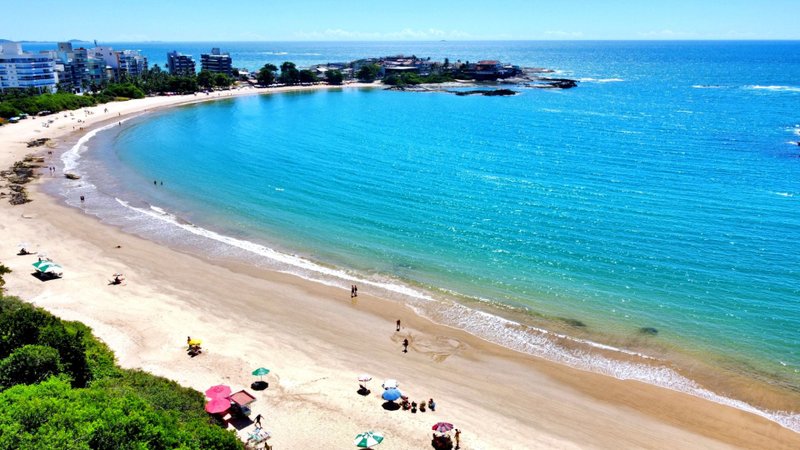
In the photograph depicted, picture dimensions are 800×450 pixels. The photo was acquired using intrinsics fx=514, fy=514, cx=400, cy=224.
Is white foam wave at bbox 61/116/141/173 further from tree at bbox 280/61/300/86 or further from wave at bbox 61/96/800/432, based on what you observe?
tree at bbox 280/61/300/86

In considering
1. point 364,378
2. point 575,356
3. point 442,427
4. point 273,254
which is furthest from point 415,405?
point 273,254

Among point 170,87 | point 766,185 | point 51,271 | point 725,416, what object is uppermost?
point 170,87

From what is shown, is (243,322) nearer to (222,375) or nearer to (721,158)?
(222,375)

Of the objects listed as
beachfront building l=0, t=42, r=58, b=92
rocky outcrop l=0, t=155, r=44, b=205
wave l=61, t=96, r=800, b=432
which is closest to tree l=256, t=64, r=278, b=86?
beachfront building l=0, t=42, r=58, b=92

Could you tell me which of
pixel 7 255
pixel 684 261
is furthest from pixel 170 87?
pixel 684 261

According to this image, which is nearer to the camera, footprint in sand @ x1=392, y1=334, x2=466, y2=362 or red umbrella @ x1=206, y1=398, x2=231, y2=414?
red umbrella @ x1=206, y1=398, x2=231, y2=414

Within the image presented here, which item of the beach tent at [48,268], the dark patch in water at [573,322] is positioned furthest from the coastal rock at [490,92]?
the beach tent at [48,268]
